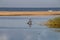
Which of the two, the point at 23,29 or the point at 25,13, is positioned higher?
the point at 25,13

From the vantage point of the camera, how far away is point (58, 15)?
125 centimetres

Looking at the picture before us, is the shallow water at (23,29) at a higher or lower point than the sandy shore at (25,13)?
lower

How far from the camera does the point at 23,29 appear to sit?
124 centimetres

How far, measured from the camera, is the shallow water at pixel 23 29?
1.23 metres

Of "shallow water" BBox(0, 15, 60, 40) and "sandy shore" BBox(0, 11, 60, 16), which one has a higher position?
"sandy shore" BBox(0, 11, 60, 16)

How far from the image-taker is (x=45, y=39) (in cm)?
122

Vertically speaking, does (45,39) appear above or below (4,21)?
below

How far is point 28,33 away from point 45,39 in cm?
16

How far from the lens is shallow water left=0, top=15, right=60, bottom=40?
4.03ft
